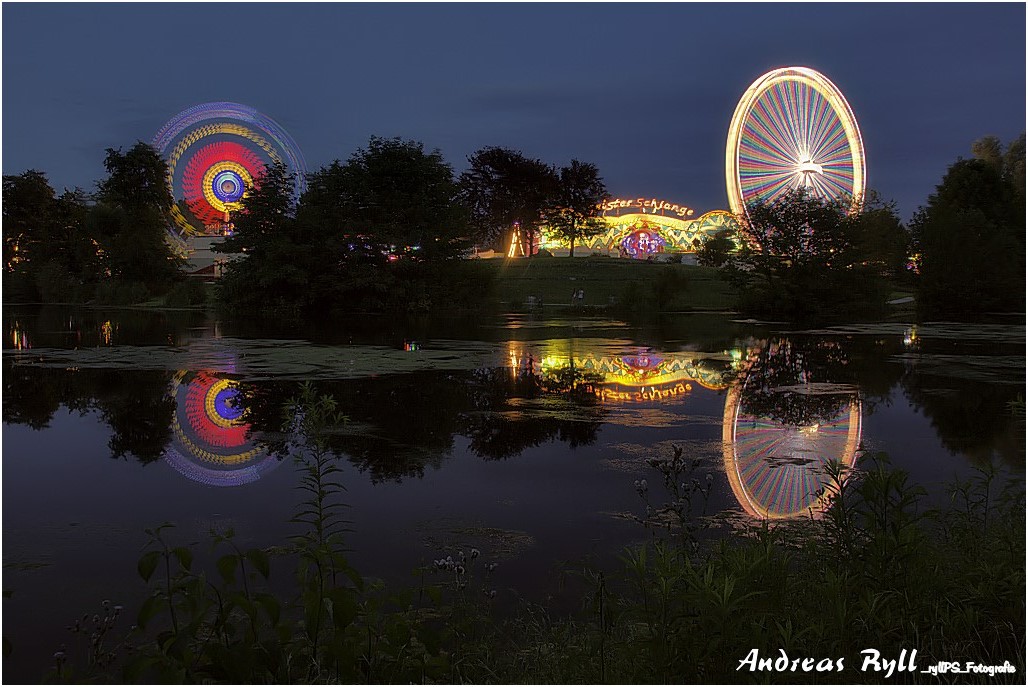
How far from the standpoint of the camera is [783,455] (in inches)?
340

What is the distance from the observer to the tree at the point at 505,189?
75625mm

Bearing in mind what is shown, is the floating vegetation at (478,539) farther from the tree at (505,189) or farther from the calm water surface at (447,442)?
the tree at (505,189)

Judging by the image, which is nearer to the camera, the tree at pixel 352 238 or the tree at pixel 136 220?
the tree at pixel 352 238

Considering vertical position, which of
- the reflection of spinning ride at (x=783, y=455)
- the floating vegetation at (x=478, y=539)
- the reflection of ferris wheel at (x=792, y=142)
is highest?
the reflection of ferris wheel at (x=792, y=142)

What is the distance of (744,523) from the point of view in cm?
623

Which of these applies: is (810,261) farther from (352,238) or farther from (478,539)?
(478,539)

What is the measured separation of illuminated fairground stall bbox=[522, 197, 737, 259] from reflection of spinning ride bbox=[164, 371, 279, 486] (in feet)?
253

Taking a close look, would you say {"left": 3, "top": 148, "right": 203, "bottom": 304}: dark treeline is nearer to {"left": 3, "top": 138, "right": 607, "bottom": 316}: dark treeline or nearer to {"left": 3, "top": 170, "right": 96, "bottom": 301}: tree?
{"left": 3, "top": 170, "right": 96, "bottom": 301}: tree

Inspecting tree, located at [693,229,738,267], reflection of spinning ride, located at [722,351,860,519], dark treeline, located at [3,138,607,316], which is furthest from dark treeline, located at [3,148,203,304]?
reflection of spinning ride, located at [722,351,860,519]

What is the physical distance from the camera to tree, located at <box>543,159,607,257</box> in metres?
78.9

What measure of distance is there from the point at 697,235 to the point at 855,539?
102645 millimetres

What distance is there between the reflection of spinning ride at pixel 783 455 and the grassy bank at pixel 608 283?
30191mm

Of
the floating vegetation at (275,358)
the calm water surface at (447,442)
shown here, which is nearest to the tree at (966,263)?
the calm water surface at (447,442)

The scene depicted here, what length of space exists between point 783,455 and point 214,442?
567 centimetres
